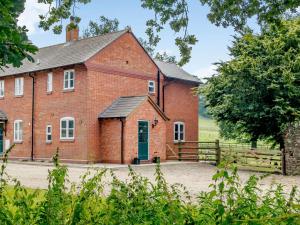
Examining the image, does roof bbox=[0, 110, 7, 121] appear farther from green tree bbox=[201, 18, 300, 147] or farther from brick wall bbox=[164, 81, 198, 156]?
green tree bbox=[201, 18, 300, 147]

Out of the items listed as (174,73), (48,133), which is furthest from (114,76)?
(174,73)

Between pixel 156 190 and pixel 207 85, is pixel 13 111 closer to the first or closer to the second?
pixel 207 85

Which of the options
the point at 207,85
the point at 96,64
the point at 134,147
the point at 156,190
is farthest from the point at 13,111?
the point at 156,190

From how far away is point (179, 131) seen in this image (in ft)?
115

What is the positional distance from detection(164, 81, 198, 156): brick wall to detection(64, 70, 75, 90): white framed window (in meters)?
8.17

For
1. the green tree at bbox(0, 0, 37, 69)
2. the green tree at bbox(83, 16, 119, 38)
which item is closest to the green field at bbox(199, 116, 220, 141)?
the green tree at bbox(83, 16, 119, 38)

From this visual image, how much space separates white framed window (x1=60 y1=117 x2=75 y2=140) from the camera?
28.8m

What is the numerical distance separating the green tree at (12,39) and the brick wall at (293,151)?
61.7 feet

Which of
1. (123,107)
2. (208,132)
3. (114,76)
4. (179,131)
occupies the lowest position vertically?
(179,131)

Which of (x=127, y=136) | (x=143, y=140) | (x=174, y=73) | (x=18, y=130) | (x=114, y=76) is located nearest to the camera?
(x=127, y=136)

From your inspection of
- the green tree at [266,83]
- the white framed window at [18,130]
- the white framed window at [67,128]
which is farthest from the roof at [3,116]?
the green tree at [266,83]

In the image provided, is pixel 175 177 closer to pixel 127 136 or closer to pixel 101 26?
pixel 127 136

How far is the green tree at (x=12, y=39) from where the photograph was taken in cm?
327

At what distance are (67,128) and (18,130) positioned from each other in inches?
229
